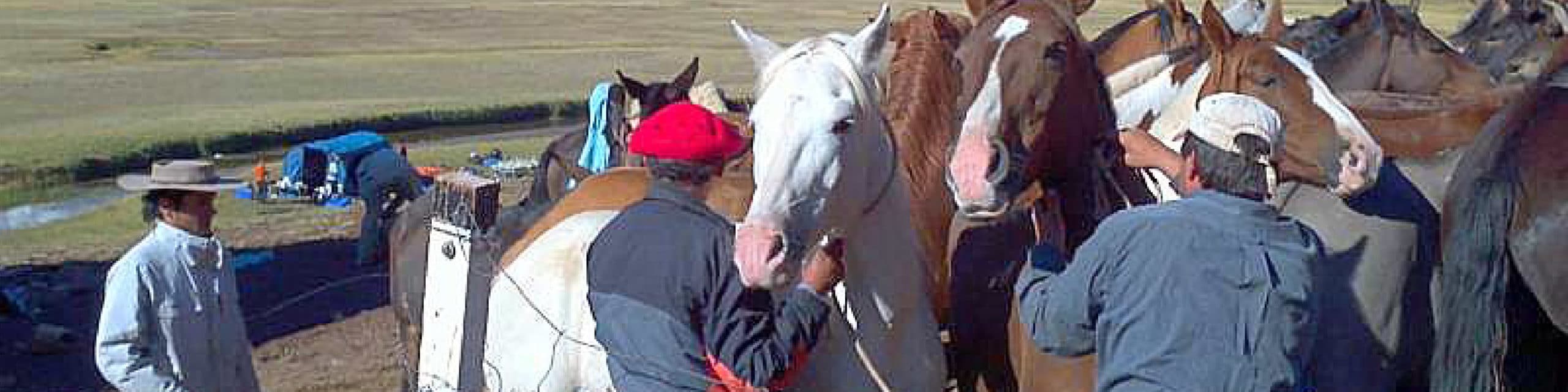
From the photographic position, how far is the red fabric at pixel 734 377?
13.3 feet

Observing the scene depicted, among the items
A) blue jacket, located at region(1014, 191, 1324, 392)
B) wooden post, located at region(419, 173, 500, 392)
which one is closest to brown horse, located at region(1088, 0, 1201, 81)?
wooden post, located at region(419, 173, 500, 392)

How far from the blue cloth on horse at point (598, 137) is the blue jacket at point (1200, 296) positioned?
6268mm

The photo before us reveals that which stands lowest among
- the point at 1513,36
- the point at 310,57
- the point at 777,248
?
the point at 310,57

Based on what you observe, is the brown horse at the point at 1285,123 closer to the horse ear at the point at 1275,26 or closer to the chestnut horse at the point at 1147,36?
the horse ear at the point at 1275,26

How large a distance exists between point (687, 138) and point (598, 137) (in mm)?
6269

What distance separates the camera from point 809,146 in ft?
13.5

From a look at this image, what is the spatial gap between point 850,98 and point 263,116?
23.1 m

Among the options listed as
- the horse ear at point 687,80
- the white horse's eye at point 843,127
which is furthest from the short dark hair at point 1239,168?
the horse ear at point 687,80

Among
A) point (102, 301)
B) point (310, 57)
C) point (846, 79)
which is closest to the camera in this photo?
point (846, 79)

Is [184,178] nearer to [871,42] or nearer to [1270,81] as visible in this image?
[871,42]

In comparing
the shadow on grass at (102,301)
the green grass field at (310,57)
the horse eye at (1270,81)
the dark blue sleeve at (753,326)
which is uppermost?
the horse eye at (1270,81)

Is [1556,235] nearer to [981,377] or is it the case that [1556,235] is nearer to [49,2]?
[981,377]

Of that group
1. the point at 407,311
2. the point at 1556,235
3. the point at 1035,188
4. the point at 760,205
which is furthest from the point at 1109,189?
the point at 407,311

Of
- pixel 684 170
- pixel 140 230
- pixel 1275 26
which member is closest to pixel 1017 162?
pixel 684 170
